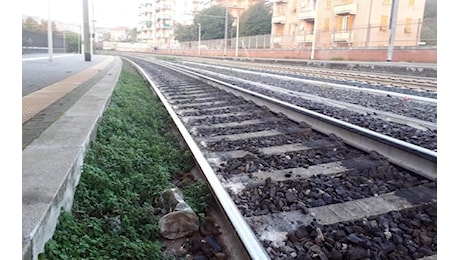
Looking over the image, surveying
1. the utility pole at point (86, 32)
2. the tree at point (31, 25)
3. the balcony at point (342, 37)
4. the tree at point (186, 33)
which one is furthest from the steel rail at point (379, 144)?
the tree at point (186, 33)

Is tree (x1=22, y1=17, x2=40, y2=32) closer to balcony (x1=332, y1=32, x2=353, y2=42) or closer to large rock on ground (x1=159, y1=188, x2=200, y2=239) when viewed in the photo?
balcony (x1=332, y1=32, x2=353, y2=42)

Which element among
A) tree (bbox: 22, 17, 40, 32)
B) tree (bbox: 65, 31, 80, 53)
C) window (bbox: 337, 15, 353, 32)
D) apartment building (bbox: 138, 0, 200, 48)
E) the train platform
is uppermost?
apartment building (bbox: 138, 0, 200, 48)

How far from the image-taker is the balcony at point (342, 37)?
3463cm

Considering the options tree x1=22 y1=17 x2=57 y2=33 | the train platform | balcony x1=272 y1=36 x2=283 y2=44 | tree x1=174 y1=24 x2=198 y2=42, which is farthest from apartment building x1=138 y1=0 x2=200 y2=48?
the train platform

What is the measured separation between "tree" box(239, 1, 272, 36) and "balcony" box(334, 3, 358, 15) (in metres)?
25.5

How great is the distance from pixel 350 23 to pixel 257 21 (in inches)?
1163

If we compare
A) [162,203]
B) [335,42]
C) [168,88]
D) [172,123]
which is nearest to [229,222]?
[162,203]

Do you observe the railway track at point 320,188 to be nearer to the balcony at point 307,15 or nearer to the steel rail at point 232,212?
the steel rail at point 232,212

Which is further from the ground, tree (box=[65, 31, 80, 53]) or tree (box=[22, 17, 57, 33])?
tree (box=[22, 17, 57, 33])

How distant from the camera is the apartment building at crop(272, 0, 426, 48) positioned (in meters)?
31.1

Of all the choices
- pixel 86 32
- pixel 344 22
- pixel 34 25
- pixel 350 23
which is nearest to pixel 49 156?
pixel 86 32

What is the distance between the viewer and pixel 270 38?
46.9 meters

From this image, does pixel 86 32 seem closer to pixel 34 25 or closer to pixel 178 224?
pixel 34 25

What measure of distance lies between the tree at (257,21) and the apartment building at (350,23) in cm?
1481
